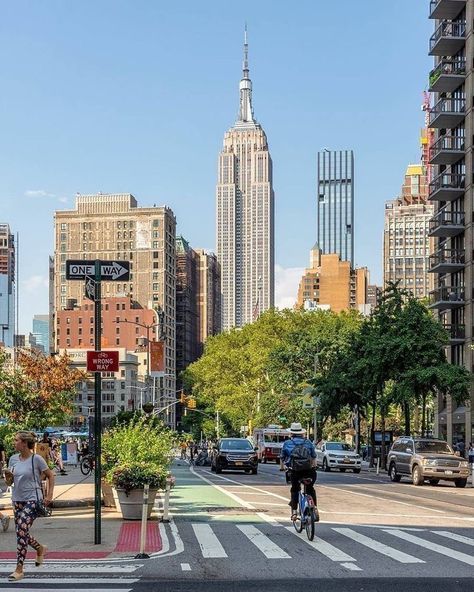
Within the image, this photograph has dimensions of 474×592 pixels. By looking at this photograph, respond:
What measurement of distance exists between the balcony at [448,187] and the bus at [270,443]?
65.1ft

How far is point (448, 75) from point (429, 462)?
36268mm

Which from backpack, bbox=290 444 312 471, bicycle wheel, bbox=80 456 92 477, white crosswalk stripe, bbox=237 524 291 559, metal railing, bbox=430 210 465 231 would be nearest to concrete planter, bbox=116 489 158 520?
white crosswalk stripe, bbox=237 524 291 559

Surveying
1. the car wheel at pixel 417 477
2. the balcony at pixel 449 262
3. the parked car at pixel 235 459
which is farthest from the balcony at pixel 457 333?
the car wheel at pixel 417 477

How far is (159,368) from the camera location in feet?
162

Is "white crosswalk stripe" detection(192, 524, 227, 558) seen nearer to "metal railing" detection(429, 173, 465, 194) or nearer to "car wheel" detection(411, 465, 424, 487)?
"car wheel" detection(411, 465, 424, 487)

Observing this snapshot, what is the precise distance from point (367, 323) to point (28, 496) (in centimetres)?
4583

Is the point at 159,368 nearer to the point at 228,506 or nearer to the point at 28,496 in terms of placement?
the point at 228,506

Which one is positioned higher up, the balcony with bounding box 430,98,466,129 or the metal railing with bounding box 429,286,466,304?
the balcony with bounding box 430,98,466,129

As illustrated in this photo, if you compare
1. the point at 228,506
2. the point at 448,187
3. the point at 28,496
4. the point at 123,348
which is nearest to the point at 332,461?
the point at 448,187

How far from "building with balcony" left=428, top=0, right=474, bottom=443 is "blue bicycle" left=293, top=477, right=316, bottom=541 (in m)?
48.9

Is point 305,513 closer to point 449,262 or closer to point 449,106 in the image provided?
point 449,262

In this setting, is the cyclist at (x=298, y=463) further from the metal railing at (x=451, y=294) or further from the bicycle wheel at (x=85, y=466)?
the metal railing at (x=451, y=294)

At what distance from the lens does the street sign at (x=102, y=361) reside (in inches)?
617

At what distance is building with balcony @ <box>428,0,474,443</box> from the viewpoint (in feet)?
219
